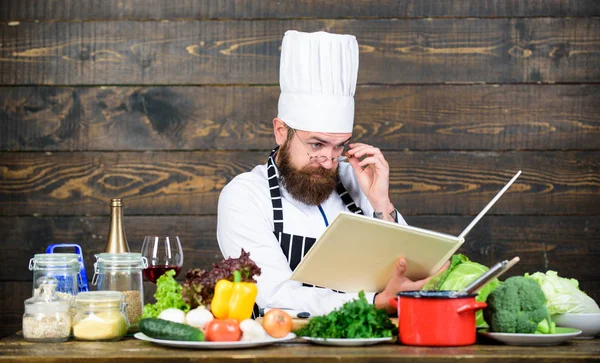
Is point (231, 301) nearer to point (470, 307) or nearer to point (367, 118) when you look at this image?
point (470, 307)

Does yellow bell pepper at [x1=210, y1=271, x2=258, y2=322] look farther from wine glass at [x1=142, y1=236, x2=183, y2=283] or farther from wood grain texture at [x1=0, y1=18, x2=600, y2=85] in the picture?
wood grain texture at [x1=0, y1=18, x2=600, y2=85]

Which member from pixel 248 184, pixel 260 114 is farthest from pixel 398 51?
pixel 248 184

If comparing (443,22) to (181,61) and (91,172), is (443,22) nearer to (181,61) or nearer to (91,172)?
(181,61)

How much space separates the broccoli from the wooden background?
1770 millimetres

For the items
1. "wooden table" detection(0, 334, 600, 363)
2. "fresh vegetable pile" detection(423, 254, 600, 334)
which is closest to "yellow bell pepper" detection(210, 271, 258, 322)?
"wooden table" detection(0, 334, 600, 363)

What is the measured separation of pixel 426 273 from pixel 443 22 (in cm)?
174

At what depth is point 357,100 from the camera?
3.71m

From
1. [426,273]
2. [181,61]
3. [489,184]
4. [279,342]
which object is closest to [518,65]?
[489,184]

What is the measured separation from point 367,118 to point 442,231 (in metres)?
0.59

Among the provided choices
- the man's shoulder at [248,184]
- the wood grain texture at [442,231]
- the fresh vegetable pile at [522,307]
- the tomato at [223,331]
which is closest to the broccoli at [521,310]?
the fresh vegetable pile at [522,307]

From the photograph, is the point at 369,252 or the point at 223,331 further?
the point at 369,252

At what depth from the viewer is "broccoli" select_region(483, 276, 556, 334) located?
75.2 inches

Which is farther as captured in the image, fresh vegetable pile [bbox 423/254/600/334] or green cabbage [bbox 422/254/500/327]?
green cabbage [bbox 422/254/500/327]

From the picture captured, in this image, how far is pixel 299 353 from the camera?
1793 mm
